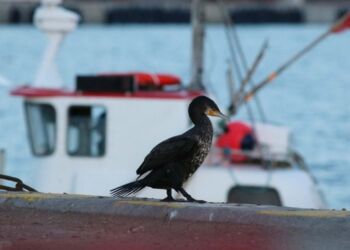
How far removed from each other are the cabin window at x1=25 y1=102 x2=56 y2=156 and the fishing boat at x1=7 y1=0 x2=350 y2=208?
10 millimetres

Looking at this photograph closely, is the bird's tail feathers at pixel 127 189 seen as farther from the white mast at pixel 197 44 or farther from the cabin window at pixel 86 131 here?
the white mast at pixel 197 44

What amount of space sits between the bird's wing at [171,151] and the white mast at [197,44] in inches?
299

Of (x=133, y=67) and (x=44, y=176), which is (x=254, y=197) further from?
(x=133, y=67)

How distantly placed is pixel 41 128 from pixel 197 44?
6.89 feet

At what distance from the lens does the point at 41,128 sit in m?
14.4

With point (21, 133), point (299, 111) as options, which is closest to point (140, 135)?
point (21, 133)

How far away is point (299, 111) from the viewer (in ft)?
135

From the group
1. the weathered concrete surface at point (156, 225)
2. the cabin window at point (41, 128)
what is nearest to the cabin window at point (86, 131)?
the cabin window at point (41, 128)

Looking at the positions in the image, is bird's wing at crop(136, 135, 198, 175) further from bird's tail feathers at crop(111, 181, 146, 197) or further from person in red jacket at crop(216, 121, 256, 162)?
person in red jacket at crop(216, 121, 256, 162)

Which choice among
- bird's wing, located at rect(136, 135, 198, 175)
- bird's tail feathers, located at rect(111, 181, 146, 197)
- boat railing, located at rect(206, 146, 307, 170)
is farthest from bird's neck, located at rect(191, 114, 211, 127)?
boat railing, located at rect(206, 146, 307, 170)

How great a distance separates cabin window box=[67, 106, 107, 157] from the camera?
557 inches

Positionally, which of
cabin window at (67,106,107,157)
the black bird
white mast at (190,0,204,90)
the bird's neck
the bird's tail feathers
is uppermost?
white mast at (190,0,204,90)

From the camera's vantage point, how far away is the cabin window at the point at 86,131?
14148 millimetres

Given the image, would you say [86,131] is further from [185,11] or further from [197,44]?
[185,11]
